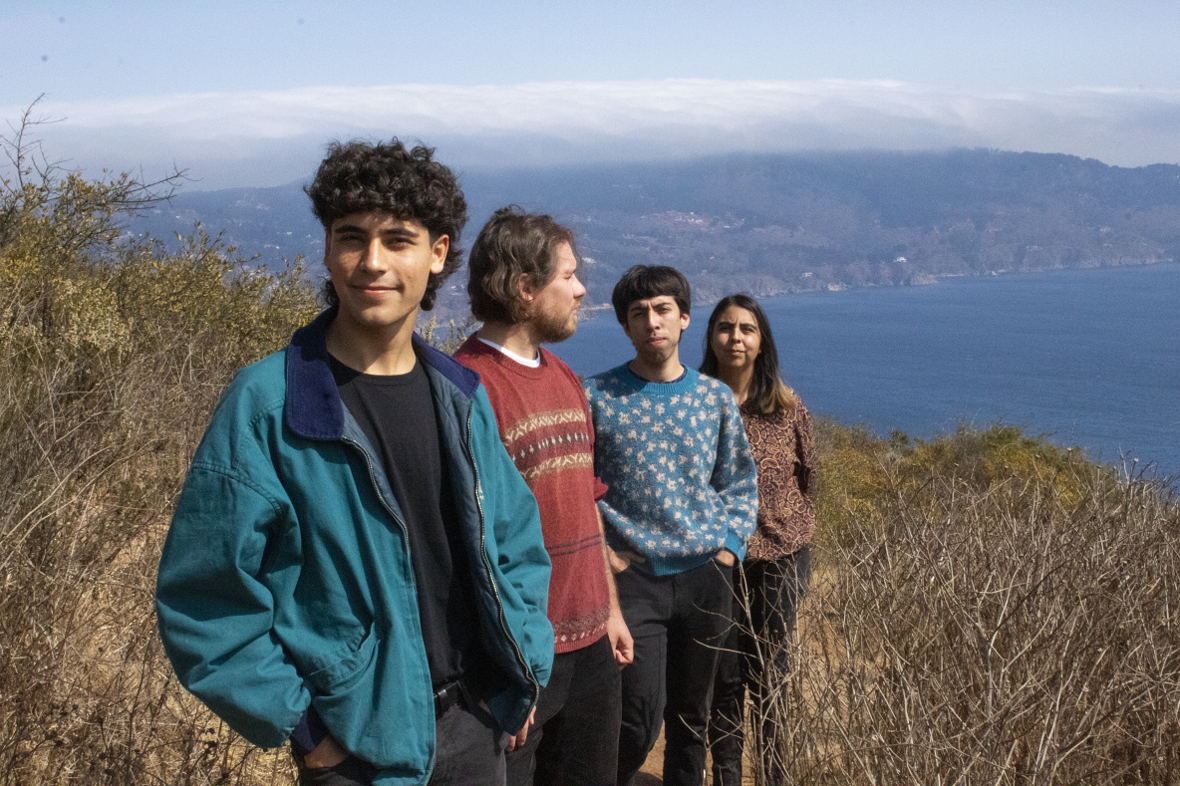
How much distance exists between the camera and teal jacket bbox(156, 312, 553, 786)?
1365 mm

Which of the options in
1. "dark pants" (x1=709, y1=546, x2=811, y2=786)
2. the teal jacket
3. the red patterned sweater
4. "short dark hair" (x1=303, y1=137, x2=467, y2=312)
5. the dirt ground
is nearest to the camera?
Answer: the teal jacket

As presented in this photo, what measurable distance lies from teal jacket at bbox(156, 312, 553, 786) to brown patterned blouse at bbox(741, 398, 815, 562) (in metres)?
1.82

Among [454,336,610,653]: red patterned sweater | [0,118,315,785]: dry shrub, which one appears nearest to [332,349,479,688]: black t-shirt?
[454,336,610,653]: red patterned sweater

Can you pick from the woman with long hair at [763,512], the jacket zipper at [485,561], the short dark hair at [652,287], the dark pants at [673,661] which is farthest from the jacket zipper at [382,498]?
the woman with long hair at [763,512]

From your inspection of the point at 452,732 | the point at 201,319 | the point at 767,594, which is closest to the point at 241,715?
the point at 452,732

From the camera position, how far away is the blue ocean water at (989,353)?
70.6 m

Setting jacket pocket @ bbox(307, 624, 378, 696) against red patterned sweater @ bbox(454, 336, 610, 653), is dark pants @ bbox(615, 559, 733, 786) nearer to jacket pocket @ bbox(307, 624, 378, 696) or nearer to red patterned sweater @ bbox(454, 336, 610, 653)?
red patterned sweater @ bbox(454, 336, 610, 653)

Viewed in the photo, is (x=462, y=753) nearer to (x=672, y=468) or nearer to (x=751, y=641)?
(x=672, y=468)

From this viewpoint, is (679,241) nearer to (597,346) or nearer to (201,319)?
(597,346)

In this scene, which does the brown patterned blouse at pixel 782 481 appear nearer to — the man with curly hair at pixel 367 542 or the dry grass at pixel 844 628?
the dry grass at pixel 844 628

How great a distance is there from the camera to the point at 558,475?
216 cm

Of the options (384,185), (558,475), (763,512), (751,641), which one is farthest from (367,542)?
(751,641)

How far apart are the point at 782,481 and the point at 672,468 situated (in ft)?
2.15

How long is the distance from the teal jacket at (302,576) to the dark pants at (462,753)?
5 cm
